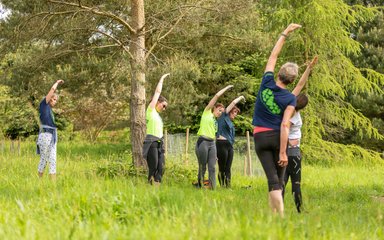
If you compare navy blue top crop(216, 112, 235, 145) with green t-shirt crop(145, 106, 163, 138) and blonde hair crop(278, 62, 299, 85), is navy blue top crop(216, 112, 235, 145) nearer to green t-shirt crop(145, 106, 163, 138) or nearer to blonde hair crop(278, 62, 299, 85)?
green t-shirt crop(145, 106, 163, 138)

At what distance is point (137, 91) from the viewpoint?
11430 mm

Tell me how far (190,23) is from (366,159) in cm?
866

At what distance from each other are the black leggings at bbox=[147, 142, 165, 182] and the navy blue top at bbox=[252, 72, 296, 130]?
3068mm

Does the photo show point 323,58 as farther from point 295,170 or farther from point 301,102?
point 295,170

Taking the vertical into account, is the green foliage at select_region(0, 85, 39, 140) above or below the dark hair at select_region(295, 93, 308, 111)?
below

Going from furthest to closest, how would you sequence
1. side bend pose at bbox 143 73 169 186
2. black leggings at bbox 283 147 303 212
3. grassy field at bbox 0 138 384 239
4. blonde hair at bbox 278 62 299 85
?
1. side bend pose at bbox 143 73 169 186
2. black leggings at bbox 283 147 303 212
3. blonde hair at bbox 278 62 299 85
4. grassy field at bbox 0 138 384 239

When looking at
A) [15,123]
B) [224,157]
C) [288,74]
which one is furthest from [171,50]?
[15,123]

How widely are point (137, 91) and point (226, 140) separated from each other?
126 inches

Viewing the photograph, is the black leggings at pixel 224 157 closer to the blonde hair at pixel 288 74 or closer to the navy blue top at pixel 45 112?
the navy blue top at pixel 45 112

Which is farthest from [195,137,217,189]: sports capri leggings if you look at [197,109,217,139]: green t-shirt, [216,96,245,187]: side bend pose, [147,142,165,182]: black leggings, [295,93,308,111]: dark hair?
[295,93,308,111]: dark hair

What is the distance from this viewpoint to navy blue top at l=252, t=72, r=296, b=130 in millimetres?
4945

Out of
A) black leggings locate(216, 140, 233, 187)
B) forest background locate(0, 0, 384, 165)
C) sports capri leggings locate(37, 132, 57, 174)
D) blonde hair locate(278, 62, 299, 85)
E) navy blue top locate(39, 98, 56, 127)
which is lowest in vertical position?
black leggings locate(216, 140, 233, 187)

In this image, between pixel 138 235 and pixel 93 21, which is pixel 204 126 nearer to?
pixel 93 21

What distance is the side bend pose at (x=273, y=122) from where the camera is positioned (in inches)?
192
